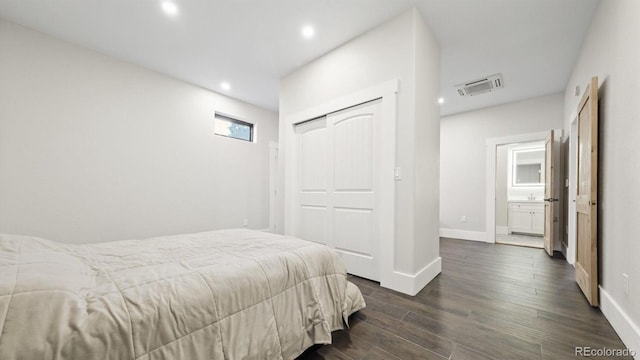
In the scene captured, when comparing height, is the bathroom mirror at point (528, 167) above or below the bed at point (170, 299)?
above

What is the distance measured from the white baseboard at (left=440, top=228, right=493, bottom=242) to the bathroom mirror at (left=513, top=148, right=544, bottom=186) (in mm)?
2896

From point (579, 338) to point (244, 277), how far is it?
2.28 m

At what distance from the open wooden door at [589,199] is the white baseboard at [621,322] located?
0.15 meters

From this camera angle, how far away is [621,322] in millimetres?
1592

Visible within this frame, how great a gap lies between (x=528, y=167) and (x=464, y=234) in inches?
130

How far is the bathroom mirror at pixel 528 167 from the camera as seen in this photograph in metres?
6.26

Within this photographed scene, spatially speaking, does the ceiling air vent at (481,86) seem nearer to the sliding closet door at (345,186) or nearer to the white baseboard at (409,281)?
the sliding closet door at (345,186)

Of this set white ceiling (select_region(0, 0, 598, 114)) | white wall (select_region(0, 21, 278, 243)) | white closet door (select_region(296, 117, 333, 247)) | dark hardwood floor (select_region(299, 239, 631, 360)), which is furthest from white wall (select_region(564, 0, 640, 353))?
white wall (select_region(0, 21, 278, 243))

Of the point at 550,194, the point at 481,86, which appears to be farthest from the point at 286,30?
the point at 550,194

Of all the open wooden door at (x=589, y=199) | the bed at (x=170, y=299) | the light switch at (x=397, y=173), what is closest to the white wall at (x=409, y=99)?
the light switch at (x=397, y=173)

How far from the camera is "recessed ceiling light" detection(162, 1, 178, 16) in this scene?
236cm

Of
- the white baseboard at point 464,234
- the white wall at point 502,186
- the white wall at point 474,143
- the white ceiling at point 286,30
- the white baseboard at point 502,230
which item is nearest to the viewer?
the white ceiling at point 286,30

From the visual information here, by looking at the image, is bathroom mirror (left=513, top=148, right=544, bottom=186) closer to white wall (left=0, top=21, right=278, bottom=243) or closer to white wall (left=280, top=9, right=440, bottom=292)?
white wall (left=280, top=9, right=440, bottom=292)

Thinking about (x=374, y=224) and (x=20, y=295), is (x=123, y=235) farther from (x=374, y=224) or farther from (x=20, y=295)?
(x=374, y=224)
